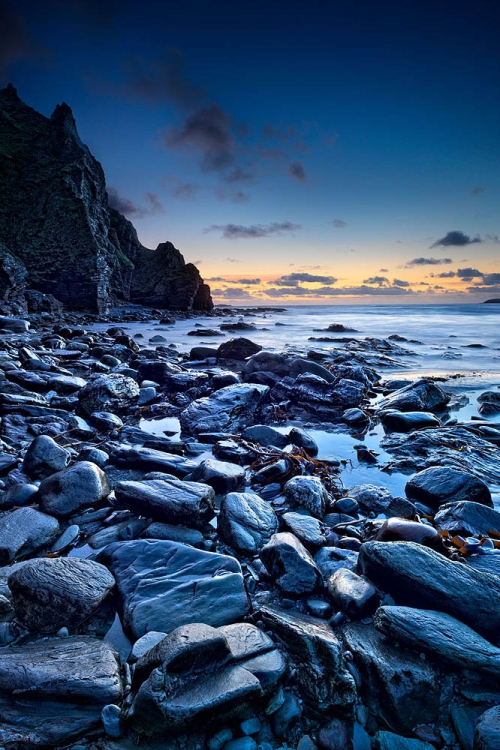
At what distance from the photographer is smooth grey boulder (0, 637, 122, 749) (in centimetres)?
119

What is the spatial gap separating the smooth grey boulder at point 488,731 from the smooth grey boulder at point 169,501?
161 centimetres

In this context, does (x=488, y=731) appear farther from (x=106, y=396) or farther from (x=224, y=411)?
(x=106, y=396)

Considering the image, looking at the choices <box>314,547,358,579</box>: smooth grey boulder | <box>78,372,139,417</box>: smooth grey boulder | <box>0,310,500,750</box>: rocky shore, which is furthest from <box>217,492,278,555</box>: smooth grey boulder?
<box>78,372,139,417</box>: smooth grey boulder

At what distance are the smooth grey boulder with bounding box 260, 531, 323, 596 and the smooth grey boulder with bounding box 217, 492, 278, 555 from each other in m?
0.16

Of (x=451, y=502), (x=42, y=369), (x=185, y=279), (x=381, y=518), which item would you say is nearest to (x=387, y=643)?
(x=381, y=518)

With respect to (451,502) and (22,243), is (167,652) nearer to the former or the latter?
(451,502)

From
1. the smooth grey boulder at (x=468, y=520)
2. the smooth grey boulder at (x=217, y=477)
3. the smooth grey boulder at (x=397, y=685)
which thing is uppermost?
the smooth grey boulder at (x=217, y=477)

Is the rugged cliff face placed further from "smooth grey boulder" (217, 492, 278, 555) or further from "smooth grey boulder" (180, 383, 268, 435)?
"smooth grey boulder" (217, 492, 278, 555)

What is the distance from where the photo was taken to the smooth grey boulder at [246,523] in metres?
2.21

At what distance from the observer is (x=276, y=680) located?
4.49 ft

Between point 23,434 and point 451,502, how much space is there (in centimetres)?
422

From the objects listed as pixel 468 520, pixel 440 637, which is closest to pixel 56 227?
pixel 468 520

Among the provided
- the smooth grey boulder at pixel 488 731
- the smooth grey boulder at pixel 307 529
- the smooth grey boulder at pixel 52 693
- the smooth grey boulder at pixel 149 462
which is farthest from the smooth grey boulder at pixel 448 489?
the smooth grey boulder at pixel 52 693

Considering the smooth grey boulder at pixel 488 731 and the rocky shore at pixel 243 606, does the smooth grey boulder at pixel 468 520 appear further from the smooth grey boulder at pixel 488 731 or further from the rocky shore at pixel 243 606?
the smooth grey boulder at pixel 488 731
